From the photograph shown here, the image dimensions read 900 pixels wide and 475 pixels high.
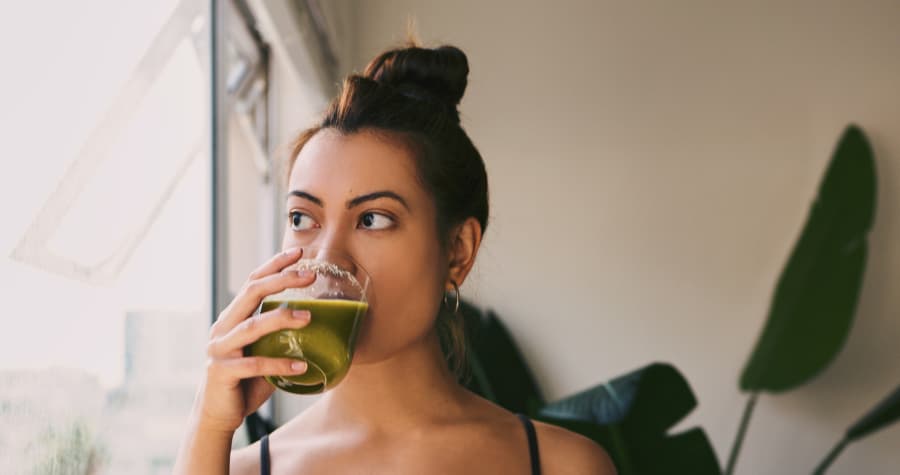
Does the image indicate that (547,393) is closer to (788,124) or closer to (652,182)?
(652,182)

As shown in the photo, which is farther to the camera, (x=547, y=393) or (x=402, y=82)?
(x=547, y=393)

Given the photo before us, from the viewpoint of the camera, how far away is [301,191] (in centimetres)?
86

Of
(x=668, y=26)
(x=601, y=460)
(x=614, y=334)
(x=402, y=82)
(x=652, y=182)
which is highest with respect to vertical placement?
(x=668, y=26)

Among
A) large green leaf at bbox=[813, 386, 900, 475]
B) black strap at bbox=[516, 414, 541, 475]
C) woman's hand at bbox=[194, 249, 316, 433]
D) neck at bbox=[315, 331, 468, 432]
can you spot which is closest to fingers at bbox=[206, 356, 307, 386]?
woman's hand at bbox=[194, 249, 316, 433]

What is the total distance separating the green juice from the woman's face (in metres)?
0.09

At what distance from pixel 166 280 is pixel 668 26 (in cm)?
200

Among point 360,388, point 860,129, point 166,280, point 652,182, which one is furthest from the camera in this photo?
point 652,182

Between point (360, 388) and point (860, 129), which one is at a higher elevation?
point (860, 129)

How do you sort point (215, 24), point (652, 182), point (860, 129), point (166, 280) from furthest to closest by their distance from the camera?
point (652, 182) → point (860, 129) → point (215, 24) → point (166, 280)

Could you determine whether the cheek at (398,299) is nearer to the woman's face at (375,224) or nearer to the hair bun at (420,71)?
the woman's face at (375,224)

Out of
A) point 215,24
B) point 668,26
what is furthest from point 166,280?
point 668,26

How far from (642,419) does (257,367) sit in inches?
54.3

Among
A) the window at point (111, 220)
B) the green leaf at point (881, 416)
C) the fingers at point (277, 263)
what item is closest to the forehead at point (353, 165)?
the fingers at point (277, 263)

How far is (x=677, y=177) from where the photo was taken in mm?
2895
